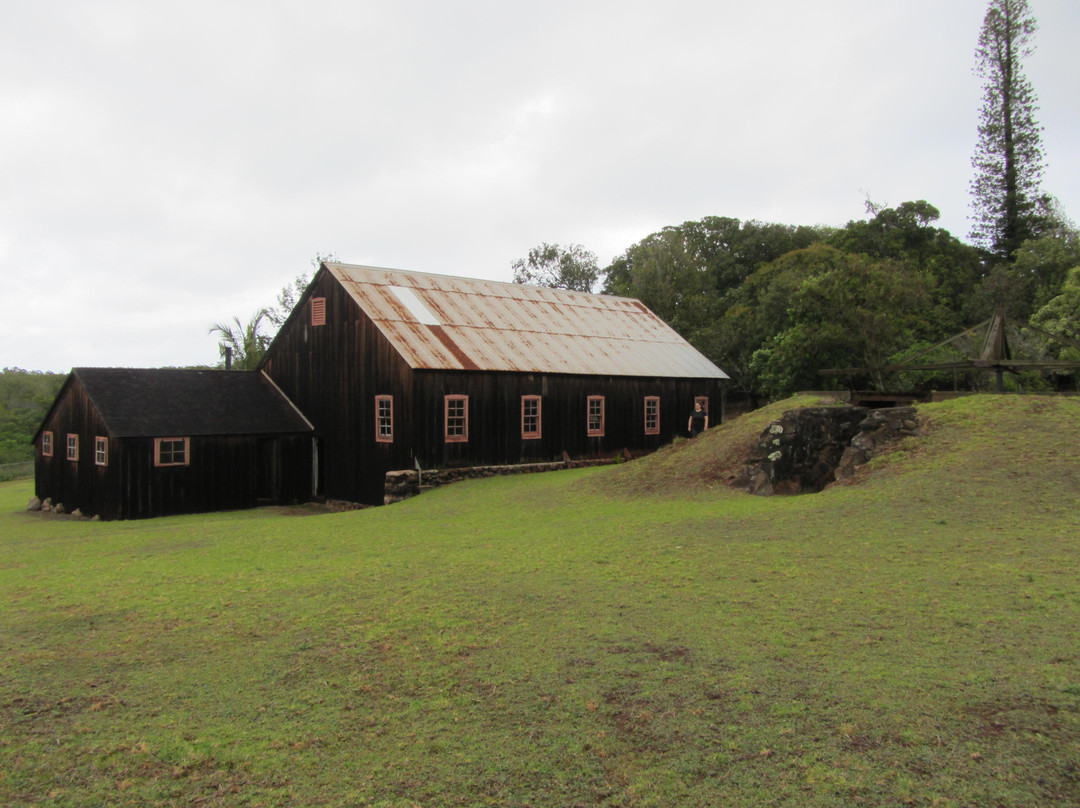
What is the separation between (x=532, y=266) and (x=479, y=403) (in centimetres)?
4376

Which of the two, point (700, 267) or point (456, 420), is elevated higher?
point (700, 267)

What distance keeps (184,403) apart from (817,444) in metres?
19.8

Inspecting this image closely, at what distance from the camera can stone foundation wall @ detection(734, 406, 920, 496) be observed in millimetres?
18359

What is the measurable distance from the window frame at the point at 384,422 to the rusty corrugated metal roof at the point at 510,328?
170cm

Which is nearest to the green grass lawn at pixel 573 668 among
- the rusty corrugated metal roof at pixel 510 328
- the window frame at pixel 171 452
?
the window frame at pixel 171 452

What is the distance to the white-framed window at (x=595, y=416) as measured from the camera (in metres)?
29.7

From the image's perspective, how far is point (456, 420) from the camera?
84.3ft

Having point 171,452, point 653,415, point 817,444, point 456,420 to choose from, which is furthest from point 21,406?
point 817,444

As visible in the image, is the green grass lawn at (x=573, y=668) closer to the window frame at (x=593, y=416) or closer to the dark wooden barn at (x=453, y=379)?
the dark wooden barn at (x=453, y=379)

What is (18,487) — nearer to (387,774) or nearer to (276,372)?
(276,372)

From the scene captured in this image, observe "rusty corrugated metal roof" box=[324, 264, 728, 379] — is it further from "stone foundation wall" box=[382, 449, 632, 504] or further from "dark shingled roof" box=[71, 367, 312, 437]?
"dark shingled roof" box=[71, 367, 312, 437]

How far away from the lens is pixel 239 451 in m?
26.2

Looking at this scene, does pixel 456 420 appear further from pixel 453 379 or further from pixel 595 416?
Result: pixel 595 416

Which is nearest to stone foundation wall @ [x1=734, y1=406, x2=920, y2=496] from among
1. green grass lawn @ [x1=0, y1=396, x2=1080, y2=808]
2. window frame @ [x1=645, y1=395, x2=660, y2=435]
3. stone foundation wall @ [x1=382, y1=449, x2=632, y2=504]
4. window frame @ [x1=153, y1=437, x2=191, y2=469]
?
green grass lawn @ [x1=0, y1=396, x2=1080, y2=808]
